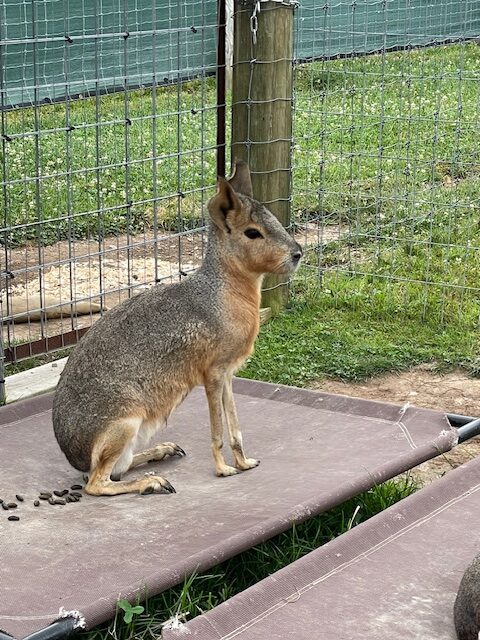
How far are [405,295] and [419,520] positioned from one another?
3153 mm

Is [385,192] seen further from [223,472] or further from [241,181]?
[223,472]

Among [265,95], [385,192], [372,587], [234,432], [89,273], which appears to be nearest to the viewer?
[372,587]

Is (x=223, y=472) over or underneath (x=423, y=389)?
over

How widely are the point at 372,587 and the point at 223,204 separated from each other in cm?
163

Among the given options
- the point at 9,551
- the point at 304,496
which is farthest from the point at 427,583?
the point at 9,551

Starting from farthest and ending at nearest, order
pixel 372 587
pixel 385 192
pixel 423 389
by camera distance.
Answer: pixel 385 192 → pixel 423 389 → pixel 372 587

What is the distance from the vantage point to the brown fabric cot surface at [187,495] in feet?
11.2

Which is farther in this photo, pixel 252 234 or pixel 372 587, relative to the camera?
pixel 252 234

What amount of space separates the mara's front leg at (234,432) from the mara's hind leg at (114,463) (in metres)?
0.36

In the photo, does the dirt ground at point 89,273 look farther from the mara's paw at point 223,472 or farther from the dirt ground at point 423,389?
the mara's paw at point 223,472

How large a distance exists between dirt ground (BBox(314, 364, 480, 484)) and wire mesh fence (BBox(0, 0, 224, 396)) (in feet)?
4.23

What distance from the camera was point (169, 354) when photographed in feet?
14.2

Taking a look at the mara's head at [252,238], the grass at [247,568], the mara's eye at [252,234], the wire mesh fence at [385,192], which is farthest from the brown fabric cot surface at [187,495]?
the wire mesh fence at [385,192]

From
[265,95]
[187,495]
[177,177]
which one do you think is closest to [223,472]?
[187,495]
